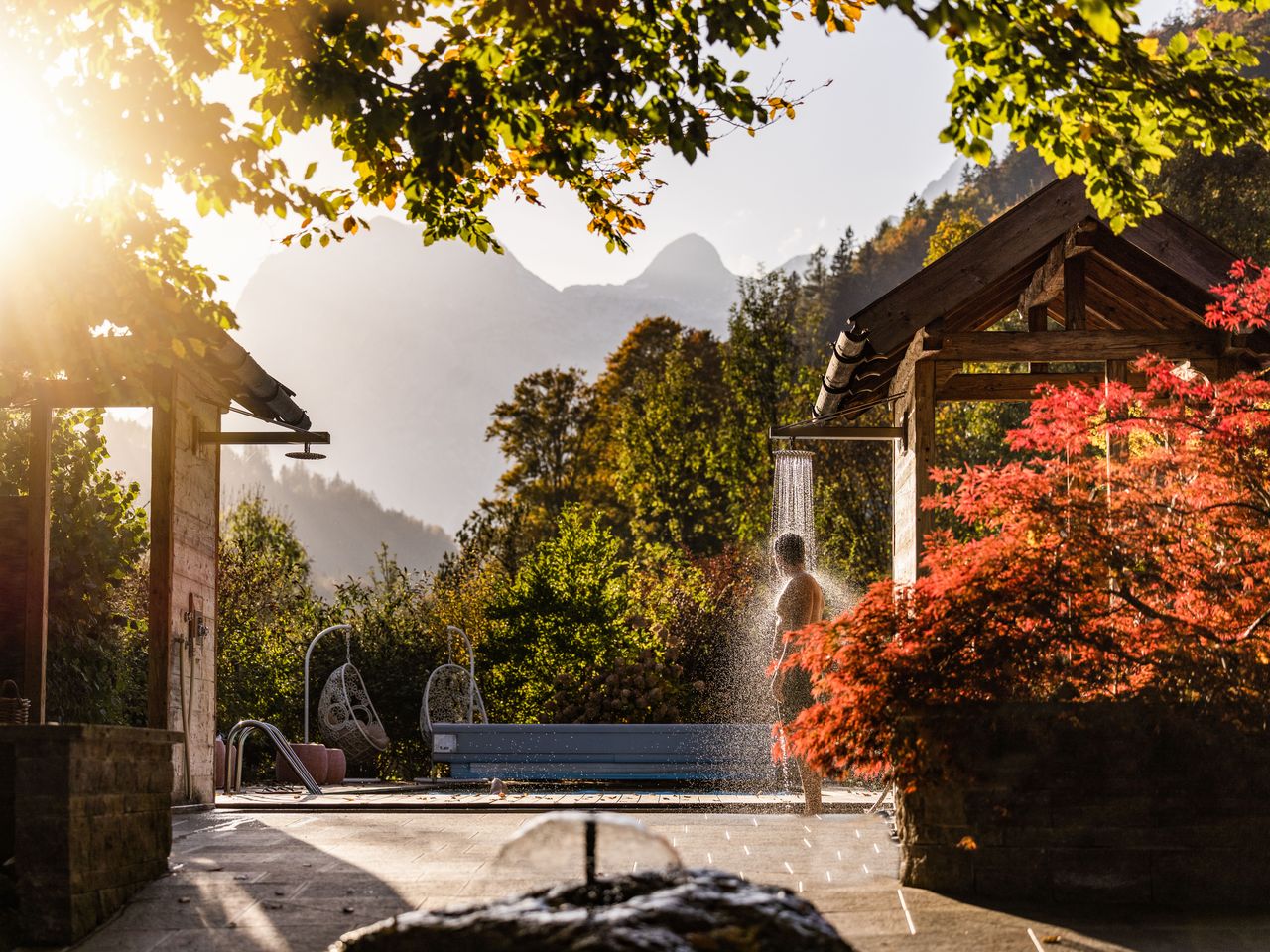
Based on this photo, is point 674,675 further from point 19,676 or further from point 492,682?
point 19,676

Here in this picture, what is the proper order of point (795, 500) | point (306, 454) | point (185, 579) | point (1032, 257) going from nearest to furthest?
point (1032, 257) → point (185, 579) → point (306, 454) → point (795, 500)

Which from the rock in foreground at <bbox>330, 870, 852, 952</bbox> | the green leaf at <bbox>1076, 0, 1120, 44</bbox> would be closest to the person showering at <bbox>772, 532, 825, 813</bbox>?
the green leaf at <bbox>1076, 0, 1120, 44</bbox>

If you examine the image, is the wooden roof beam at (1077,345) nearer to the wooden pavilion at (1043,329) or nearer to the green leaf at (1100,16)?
the wooden pavilion at (1043,329)

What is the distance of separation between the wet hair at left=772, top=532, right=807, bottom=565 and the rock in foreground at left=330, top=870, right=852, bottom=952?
653 centimetres

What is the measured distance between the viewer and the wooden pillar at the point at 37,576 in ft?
33.3

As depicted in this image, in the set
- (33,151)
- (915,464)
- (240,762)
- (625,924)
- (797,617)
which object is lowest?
(240,762)

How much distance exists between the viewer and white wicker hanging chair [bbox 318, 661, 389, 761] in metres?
18.5

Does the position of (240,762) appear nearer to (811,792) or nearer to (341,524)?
(811,792)

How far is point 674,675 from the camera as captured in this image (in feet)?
59.4

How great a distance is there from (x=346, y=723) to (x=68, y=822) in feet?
42.3

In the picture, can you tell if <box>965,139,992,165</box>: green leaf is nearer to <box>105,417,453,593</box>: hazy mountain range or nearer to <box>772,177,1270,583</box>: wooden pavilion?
<box>772,177,1270,583</box>: wooden pavilion

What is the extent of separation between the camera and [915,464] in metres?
10.2

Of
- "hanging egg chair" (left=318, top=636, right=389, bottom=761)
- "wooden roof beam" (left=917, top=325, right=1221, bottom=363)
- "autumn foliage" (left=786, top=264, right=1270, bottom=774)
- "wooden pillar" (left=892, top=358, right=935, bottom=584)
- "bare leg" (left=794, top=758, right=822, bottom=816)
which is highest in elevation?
"wooden roof beam" (left=917, top=325, right=1221, bottom=363)

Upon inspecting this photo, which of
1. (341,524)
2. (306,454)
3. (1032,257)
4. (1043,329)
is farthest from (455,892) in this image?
(341,524)
